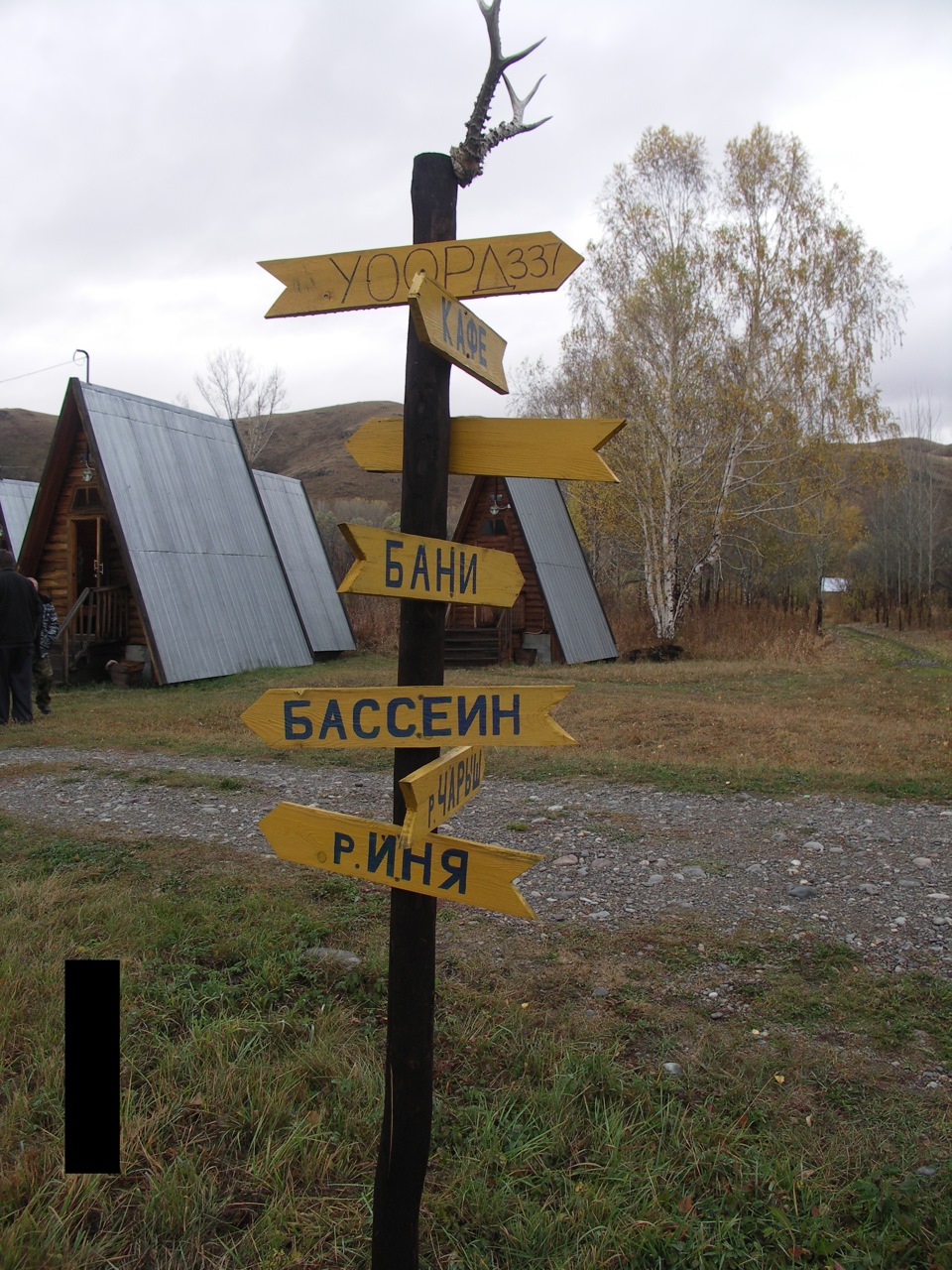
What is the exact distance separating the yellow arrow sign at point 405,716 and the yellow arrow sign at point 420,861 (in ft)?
0.66

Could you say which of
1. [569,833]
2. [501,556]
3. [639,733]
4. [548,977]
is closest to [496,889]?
[501,556]

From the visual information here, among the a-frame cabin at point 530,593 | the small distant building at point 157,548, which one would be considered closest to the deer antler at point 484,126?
the small distant building at point 157,548

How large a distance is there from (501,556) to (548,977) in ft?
6.92

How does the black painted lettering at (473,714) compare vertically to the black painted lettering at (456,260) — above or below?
below

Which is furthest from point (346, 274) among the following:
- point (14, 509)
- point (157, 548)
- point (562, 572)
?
point (14, 509)

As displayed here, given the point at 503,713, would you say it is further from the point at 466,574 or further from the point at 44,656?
the point at 44,656

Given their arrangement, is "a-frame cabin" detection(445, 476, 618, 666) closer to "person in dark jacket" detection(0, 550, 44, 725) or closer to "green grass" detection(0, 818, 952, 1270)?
"person in dark jacket" detection(0, 550, 44, 725)

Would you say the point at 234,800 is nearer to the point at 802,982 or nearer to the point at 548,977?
the point at 548,977

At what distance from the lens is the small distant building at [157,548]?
1433cm

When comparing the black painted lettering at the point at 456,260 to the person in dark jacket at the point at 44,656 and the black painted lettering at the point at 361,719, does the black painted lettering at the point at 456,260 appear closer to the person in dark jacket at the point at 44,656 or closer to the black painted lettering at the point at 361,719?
the black painted lettering at the point at 361,719

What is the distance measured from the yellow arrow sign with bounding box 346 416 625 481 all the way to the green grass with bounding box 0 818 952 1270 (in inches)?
76.4

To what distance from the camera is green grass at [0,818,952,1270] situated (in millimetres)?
2457

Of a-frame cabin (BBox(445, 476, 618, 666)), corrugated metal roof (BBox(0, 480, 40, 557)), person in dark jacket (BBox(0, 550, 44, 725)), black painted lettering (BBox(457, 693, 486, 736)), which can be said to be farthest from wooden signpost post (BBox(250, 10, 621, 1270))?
corrugated metal roof (BBox(0, 480, 40, 557))

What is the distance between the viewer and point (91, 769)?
26.6 feet
